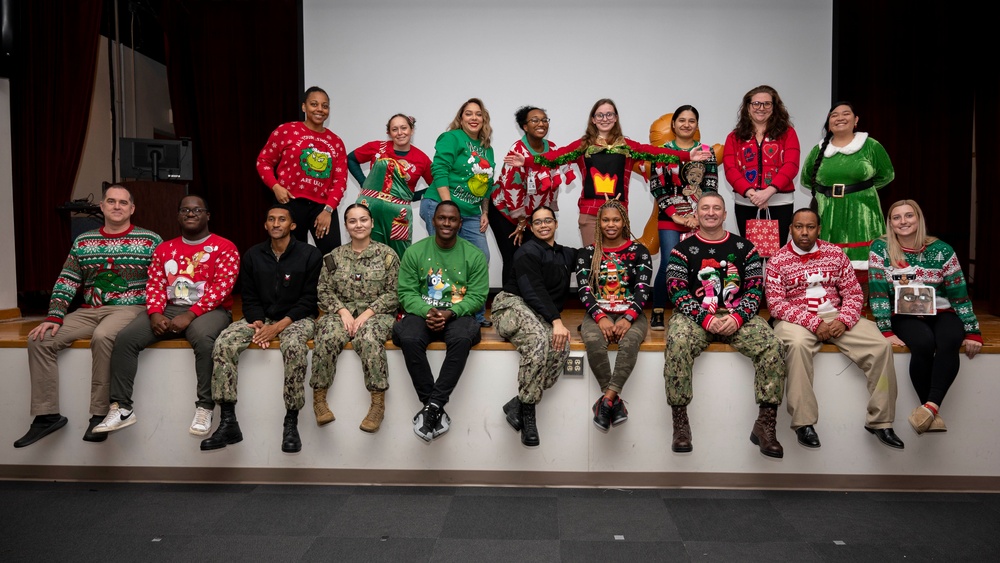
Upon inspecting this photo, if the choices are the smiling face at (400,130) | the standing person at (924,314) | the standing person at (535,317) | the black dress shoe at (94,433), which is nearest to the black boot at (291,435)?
the black dress shoe at (94,433)

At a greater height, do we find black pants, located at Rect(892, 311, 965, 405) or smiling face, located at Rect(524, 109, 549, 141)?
smiling face, located at Rect(524, 109, 549, 141)

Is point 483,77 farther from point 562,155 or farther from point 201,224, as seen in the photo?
point 201,224

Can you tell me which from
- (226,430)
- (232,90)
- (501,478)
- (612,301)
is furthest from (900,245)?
(232,90)

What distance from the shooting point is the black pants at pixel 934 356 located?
3035 mm

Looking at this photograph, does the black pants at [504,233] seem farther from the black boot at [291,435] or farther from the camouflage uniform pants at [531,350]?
the black boot at [291,435]

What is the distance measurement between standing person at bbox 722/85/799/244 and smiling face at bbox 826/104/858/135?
0.67 feet

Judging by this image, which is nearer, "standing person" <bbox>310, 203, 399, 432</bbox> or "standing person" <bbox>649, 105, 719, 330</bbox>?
"standing person" <bbox>310, 203, 399, 432</bbox>

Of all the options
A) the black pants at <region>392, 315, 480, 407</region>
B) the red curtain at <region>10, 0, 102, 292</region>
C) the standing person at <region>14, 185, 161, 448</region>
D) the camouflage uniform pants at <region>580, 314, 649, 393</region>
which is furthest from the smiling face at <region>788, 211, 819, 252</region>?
the red curtain at <region>10, 0, 102, 292</region>

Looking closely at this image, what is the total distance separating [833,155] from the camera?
373 centimetres

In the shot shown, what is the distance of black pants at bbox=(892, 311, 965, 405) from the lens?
3.04 metres

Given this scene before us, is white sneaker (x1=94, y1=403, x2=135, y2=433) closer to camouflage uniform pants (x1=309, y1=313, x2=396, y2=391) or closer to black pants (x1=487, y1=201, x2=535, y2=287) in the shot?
camouflage uniform pants (x1=309, y1=313, x2=396, y2=391)

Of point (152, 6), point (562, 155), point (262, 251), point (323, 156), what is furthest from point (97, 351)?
point (152, 6)

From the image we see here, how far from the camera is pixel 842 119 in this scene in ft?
12.0

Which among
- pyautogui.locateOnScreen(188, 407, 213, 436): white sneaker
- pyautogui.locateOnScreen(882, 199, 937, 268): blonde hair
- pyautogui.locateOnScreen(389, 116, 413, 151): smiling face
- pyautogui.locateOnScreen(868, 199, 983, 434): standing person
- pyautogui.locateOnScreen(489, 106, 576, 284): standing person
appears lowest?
pyautogui.locateOnScreen(188, 407, 213, 436): white sneaker
